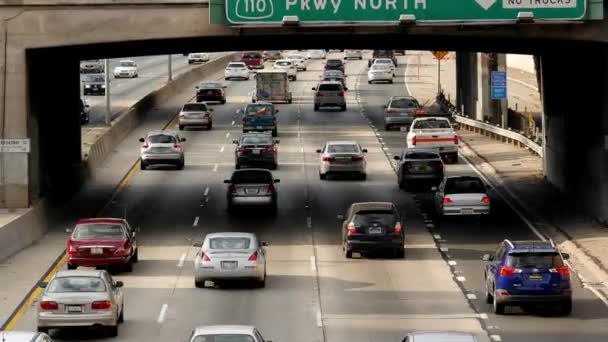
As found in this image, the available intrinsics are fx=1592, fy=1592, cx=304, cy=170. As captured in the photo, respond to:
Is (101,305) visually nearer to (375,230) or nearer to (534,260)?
(534,260)

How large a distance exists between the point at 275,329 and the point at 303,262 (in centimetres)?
1086

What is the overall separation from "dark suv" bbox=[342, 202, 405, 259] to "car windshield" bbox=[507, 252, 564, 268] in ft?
32.6

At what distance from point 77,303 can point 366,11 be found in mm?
17726

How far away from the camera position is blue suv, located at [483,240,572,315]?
34406 millimetres

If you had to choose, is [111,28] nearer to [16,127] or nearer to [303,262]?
[16,127]

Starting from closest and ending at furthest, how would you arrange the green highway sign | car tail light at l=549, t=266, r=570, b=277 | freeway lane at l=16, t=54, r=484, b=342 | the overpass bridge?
freeway lane at l=16, t=54, r=484, b=342 < car tail light at l=549, t=266, r=570, b=277 < the green highway sign < the overpass bridge

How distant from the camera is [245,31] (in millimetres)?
47688

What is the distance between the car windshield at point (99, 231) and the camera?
41.5 meters

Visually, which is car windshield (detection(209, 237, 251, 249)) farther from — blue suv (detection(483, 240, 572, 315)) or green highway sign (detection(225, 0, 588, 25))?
green highway sign (detection(225, 0, 588, 25))

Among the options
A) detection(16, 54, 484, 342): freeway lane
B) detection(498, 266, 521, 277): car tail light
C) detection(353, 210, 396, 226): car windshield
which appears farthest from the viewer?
detection(353, 210, 396, 226): car windshield

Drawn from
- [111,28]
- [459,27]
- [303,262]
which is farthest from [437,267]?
[111,28]

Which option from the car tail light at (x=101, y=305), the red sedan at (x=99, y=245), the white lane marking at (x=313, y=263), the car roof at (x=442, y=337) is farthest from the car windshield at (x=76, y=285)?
the white lane marking at (x=313, y=263)

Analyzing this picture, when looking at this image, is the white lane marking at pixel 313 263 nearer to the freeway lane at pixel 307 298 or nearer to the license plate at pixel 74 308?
the freeway lane at pixel 307 298

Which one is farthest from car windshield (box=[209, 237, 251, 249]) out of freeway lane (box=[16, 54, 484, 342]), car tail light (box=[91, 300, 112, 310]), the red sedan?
car tail light (box=[91, 300, 112, 310])
